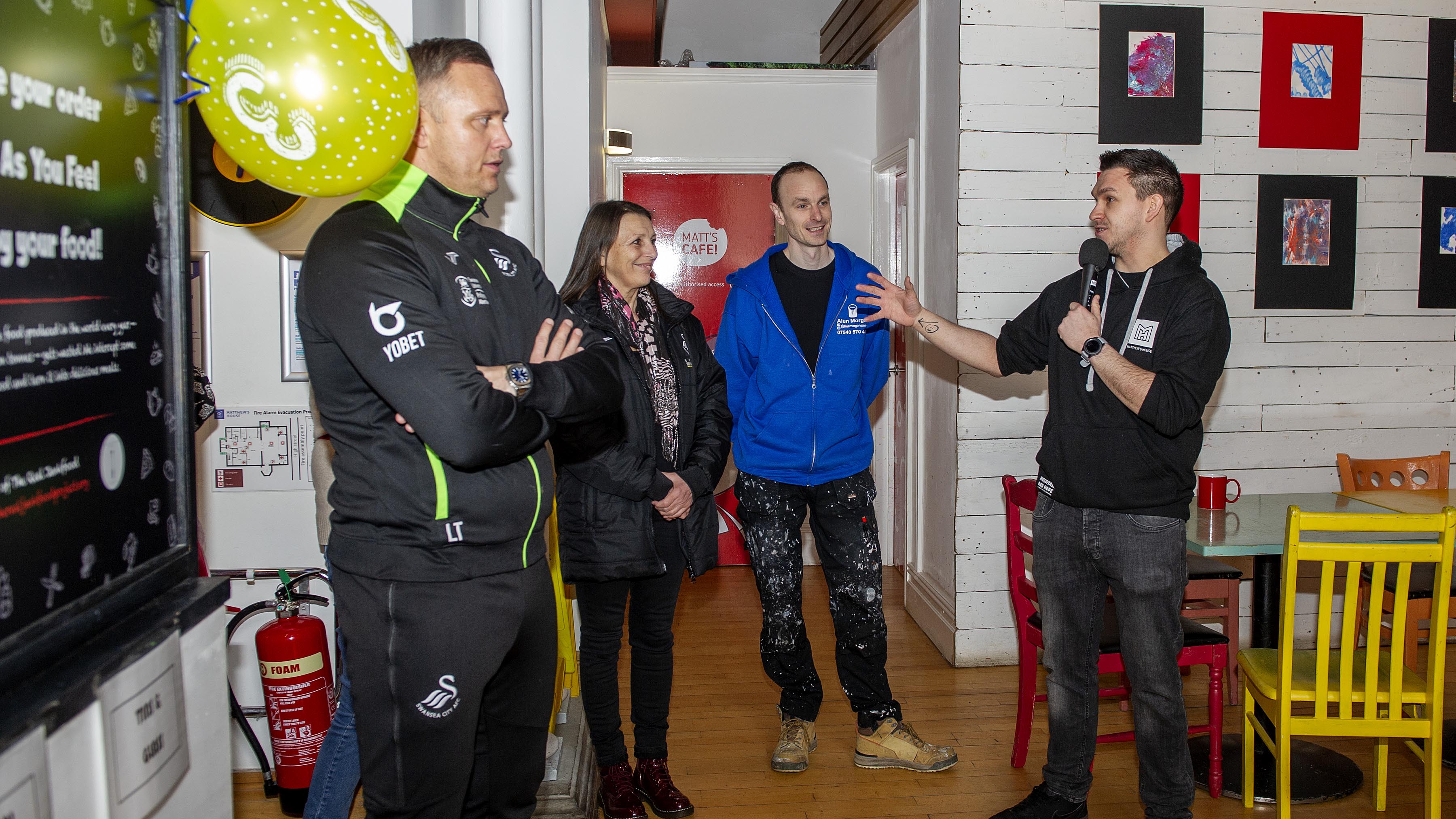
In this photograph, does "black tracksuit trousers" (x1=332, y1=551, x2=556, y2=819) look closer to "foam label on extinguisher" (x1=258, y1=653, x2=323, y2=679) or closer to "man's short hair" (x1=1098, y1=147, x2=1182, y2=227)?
"foam label on extinguisher" (x1=258, y1=653, x2=323, y2=679)

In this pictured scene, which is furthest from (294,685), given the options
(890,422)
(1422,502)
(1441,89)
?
(1441,89)

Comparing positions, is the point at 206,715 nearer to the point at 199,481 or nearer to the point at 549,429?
the point at 549,429

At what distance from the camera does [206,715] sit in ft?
3.73

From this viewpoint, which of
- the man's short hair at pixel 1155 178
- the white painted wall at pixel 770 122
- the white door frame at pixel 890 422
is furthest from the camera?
the white painted wall at pixel 770 122

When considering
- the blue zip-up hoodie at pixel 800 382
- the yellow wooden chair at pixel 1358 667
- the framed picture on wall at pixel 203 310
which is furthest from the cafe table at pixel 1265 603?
the framed picture on wall at pixel 203 310

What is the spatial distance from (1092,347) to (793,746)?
150 cm

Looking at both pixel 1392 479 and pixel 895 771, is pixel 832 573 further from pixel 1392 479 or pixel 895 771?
pixel 1392 479

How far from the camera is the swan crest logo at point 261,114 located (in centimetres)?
113

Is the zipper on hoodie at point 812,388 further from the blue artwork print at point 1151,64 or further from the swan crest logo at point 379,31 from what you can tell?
the blue artwork print at point 1151,64

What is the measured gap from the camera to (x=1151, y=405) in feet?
6.71

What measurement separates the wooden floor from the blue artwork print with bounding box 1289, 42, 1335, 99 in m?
2.31

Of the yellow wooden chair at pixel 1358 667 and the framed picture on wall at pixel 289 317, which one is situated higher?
the framed picture on wall at pixel 289 317

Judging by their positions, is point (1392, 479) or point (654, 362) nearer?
point (654, 362)

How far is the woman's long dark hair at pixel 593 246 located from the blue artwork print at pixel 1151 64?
2.22 metres
